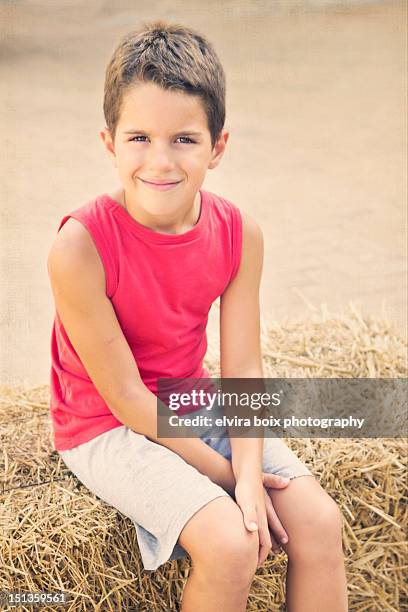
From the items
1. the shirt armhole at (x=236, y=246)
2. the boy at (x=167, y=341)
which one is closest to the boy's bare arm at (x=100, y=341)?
the boy at (x=167, y=341)

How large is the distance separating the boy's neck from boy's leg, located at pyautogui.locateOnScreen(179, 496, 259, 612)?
1.51 ft

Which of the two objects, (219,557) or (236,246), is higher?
(236,246)

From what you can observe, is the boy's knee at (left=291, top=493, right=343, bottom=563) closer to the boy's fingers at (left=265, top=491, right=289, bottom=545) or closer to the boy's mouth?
the boy's fingers at (left=265, top=491, right=289, bottom=545)

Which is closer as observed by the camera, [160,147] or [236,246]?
[160,147]

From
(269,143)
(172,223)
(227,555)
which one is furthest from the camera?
(269,143)

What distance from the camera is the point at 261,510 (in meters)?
1.41

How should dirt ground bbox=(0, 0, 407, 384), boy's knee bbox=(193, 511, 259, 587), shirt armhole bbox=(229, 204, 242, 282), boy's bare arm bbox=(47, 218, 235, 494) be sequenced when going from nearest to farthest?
boy's knee bbox=(193, 511, 259, 587), boy's bare arm bbox=(47, 218, 235, 494), shirt armhole bbox=(229, 204, 242, 282), dirt ground bbox=(0, 0, 407, 384)

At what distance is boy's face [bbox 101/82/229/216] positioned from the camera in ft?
4.57

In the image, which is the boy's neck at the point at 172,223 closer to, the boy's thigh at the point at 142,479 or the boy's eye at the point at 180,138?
the boy's eye at the point at 180,138

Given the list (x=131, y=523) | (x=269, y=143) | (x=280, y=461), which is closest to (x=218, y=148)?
(x=280, y=461)

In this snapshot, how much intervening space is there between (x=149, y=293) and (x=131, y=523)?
0.38 metres

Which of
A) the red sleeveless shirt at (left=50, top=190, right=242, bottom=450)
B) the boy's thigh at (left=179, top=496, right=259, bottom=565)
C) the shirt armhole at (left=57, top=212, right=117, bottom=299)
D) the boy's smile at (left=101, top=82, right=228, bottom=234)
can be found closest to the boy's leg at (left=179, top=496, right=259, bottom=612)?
the boy's thigh at (left=179, top=496, right=259, bottom=565)

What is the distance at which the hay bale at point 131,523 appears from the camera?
1.49 metres

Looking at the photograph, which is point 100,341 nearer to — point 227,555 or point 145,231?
point 145,231
